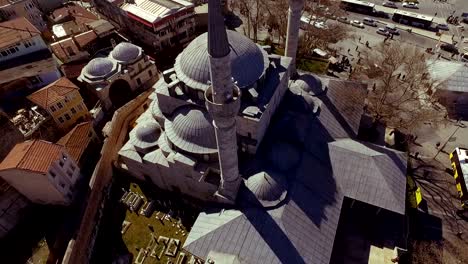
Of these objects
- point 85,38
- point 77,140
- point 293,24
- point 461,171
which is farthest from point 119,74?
point 461,171

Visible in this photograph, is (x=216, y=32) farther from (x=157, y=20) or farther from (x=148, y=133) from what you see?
→ (x=157, y=20)

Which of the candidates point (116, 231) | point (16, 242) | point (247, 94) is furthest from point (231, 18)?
point (16, 242)

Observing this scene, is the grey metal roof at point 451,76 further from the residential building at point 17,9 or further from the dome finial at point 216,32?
the residential building at point 17,9

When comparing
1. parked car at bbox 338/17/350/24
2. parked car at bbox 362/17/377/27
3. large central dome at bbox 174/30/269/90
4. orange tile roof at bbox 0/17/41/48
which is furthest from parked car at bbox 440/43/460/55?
orange tile roof at bbox 0/17/41/48

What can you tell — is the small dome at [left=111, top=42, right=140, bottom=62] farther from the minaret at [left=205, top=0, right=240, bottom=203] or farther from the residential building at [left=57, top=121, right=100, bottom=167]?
the minaret at [left=205, top=0, right=240, bottom=203]

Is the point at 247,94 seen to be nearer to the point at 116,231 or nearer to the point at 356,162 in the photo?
the point at 356,162

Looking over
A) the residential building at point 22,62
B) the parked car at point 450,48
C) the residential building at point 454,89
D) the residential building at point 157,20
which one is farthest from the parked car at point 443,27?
the residential building at point 22,62
